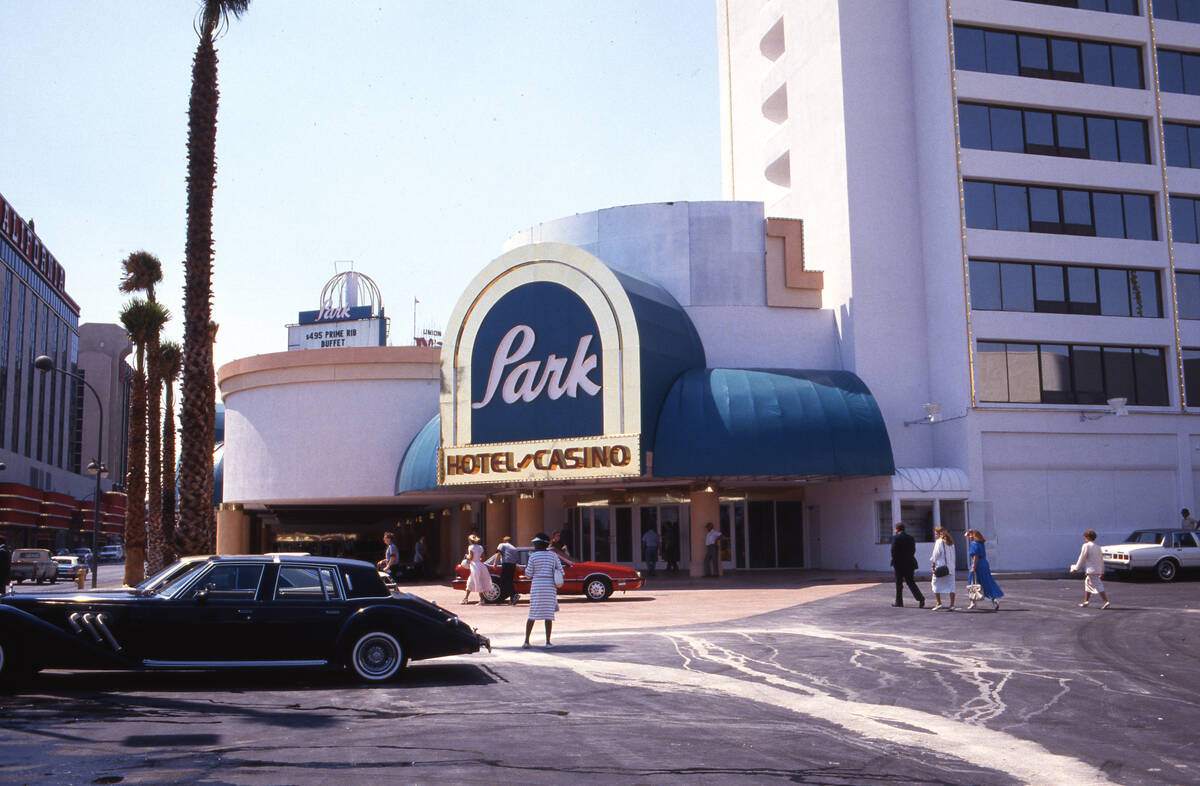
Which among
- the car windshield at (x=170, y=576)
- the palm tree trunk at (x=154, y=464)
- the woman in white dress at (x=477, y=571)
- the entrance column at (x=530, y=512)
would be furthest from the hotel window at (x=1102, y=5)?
the car windshield at (x=170, y=576)

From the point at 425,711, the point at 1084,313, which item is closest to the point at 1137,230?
the point at 1084,313

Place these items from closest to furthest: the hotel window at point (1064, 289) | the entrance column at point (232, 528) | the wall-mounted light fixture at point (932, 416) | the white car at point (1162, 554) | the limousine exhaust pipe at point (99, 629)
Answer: the limousine exhaust pipe at point (99, 629), the white car at point (1162, 554), the wall-mounted light fixture at point (932, 416), the hotel window at point (1064, 289), the entrance column at point (232, 528)

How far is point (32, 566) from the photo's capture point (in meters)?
44.2

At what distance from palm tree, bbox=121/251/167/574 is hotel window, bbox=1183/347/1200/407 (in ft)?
119

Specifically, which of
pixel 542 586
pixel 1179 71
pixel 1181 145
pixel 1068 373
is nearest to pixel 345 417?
pixel 542 586

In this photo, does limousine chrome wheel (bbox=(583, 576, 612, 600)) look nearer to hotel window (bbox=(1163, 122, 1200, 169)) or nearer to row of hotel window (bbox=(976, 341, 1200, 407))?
row of hotel window (bbox=(976, 341, 1200, 407))

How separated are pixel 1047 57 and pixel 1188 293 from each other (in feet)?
32.4

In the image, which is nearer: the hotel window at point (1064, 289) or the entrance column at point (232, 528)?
the hotel window at point (1064, 289)

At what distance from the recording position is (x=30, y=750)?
8.27 metres

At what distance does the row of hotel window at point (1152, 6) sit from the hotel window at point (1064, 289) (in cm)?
957

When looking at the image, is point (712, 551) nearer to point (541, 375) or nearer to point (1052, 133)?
point (541, 375)

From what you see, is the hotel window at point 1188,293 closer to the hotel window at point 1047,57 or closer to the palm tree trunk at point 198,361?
the hotel window at point 1047,57

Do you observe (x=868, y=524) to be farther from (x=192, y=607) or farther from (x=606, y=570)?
(x=192, y=607)

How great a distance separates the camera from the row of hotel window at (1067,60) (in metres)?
36.1
